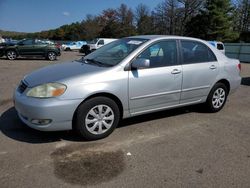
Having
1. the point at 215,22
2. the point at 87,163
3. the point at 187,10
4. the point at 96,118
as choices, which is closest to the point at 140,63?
the point at 96,118

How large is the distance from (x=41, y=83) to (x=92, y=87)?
74 cm

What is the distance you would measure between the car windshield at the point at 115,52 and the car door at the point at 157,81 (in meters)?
0.24

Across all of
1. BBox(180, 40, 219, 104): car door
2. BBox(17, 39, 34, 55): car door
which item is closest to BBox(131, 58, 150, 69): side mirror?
BBox(180, 40, 219, 104): car door

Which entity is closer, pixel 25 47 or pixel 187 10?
pixel 25 47

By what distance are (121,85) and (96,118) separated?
0.63 metres

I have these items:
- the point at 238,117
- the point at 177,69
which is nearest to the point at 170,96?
the point at 177,69

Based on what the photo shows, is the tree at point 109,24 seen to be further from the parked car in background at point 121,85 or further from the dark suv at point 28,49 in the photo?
the parked car in background at point 121,85

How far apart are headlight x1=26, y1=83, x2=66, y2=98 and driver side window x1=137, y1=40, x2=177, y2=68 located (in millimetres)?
1447

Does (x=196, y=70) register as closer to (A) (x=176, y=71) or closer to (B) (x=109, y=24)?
(A) (x=176, y=71)

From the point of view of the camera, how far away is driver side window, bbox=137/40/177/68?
5.07 metres

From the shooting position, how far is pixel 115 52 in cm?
525

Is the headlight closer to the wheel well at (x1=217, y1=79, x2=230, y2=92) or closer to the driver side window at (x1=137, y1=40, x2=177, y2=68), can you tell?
the driver side window at (x1=137, y1=40, x2=177, y2=68)

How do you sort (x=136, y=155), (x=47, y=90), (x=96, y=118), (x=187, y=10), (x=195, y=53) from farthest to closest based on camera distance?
(x=187, y=10), (x=195, y=53), (x=96, y=118), (x=47, y=90), (x=136, y=155)

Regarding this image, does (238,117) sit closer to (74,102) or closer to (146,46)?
(146,46)
